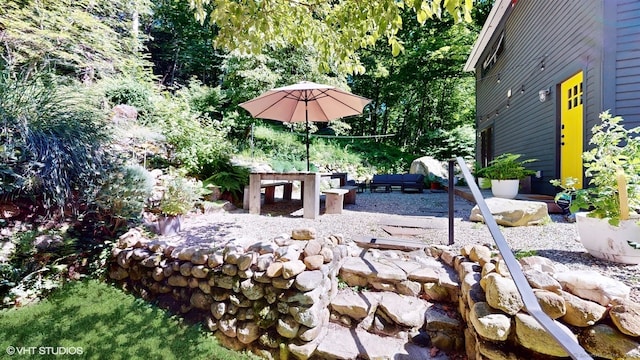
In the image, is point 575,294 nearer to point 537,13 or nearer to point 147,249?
point 147,249

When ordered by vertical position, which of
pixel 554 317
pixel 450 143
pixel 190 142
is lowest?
pixel 554 317

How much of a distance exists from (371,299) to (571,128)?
478 cm

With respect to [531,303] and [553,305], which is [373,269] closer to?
[553,305]

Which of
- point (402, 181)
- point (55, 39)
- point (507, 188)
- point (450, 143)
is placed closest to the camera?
point (507, 188)

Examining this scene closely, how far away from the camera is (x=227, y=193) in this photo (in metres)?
4.82

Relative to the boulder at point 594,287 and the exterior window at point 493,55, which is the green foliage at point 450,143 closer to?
the exterior window at point 493,55

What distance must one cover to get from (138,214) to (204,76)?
1355 centimetres

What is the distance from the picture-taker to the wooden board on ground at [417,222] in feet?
11.8

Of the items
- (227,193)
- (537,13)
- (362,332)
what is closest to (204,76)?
(227,193)

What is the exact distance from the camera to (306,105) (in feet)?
16.2

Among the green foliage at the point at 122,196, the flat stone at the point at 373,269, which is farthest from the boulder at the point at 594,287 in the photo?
the green foliage at the point at 122,196

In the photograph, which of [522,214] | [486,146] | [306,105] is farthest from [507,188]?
[486,146]

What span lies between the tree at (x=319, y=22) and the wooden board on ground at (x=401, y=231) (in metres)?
1.76

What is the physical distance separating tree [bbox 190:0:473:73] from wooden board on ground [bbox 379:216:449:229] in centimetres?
192
